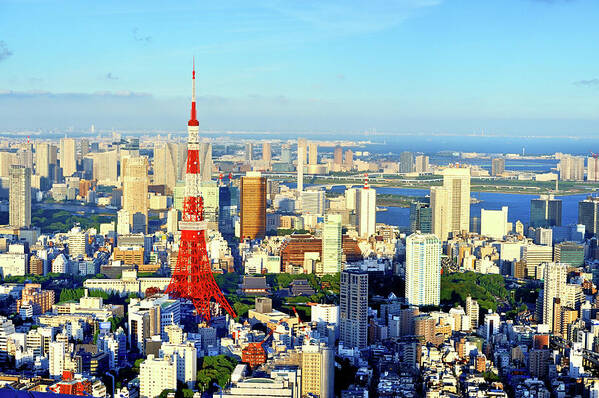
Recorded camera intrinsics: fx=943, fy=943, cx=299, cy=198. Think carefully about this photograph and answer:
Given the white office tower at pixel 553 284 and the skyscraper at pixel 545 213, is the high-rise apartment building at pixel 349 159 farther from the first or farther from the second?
the white office tower at pixel 553 284

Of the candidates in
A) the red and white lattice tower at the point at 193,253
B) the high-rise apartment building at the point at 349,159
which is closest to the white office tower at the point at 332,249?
the red and white lattice tower at the point at 193,253

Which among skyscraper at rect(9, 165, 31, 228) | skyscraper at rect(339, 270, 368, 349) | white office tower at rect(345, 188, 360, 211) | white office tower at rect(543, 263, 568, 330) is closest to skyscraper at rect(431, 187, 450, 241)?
white office tower at rect(345, 188, 360, 211)

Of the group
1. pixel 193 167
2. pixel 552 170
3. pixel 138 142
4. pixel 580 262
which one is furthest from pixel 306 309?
pixel 552 170

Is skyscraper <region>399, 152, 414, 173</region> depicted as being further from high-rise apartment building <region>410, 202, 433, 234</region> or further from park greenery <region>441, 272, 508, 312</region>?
park greenery <region>441, 272, 508, 312</region>

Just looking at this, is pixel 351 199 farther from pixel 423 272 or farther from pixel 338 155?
pixel 338 155

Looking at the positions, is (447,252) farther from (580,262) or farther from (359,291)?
(359,291)

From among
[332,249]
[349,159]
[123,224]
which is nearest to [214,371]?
[332,249]

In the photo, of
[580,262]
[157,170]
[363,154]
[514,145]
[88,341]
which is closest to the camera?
[88,341]
